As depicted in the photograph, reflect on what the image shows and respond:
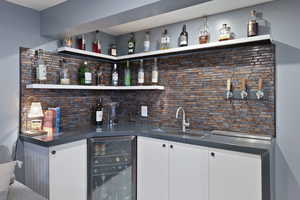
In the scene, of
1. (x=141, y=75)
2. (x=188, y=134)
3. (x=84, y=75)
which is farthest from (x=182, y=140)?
(x=84, y=75)

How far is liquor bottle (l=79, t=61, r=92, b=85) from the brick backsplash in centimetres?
7

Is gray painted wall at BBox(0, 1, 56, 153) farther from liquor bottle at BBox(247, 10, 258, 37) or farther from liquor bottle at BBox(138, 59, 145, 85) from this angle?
liquor bottle at BBox(247, 10, 258, 37)

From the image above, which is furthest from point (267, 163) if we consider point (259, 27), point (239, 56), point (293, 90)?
point (259, 27)

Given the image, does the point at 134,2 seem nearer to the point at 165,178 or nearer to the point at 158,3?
the point at 158,3

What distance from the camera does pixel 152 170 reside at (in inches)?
86.2

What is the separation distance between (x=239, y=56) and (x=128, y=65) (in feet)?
4.90

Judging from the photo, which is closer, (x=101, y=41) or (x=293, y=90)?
(x=293, y=90)

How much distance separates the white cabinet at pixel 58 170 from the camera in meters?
1.85

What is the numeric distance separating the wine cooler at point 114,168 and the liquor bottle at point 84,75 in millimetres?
813

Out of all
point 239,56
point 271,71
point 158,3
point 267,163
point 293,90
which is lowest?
point 267,163

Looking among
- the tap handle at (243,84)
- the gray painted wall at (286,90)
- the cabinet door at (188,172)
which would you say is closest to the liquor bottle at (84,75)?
the cabinet door at (188,172)

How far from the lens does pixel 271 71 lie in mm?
1944

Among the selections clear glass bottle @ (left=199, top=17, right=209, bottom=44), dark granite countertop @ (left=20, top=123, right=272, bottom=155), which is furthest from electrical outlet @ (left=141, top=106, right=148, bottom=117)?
clear glass bottle @ (left=199, top=17, right=209, bottom=44)

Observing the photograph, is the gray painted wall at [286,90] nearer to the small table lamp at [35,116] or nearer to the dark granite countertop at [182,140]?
the dark granite countertop at [182,140]
